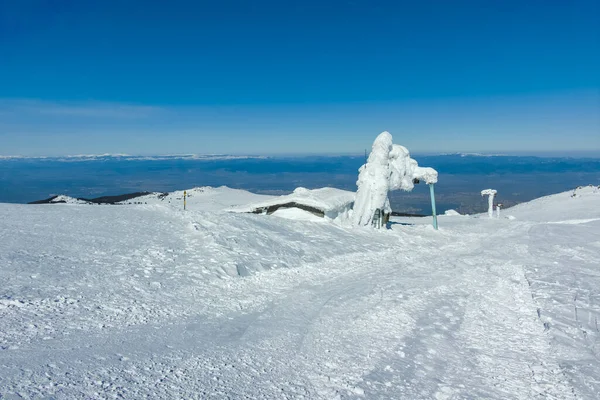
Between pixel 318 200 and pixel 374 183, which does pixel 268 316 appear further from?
pixel 374 183

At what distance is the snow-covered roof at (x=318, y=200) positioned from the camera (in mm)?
20164

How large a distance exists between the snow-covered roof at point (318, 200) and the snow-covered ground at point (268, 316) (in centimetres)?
524

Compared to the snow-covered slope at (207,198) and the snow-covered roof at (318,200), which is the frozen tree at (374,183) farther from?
the snow-covered slope at (207,198)

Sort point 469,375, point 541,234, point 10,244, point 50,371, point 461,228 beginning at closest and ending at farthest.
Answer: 1. point 50,371
2. point 469,375
3. point 10,244
4. point 541,234
5. point 461,228

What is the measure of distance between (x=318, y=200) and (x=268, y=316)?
526 inches

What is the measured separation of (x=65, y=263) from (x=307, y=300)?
19.1 ft

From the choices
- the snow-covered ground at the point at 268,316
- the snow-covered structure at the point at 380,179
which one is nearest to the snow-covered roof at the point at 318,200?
the snow-covered structure at the point at 380,179

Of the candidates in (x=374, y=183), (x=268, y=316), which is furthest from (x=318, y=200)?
(x=268, y=316)

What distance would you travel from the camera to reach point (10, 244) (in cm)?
962

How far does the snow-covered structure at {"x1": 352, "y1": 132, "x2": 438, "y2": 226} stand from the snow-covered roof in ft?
3.50

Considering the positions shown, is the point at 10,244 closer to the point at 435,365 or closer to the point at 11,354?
the point at 11,354

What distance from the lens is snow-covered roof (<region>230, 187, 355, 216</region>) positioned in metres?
20.2

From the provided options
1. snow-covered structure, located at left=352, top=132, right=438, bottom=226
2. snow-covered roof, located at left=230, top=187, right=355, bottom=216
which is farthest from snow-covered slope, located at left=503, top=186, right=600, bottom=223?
snow-covered roof, located at left=230, top=187, right=355, bottom=216

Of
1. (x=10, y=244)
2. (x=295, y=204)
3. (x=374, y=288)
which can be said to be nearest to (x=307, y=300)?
(x=374, y=288)
